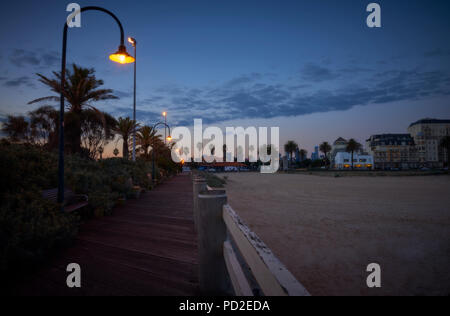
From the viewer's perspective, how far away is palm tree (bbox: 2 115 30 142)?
2061 cm

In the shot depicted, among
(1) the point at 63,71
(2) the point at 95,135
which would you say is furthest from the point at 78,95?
(1) the point at 63,71

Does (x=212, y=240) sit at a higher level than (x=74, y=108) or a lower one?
lower

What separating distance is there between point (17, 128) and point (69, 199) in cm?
2101

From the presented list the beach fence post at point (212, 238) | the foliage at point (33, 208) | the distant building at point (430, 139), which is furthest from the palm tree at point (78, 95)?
the distant building at point (430, 139)

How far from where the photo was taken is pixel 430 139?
135000mm

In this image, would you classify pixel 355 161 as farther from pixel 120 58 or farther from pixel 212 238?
pixel 212 238

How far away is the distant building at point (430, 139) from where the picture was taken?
437 feet

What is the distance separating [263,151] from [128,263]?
347 feet

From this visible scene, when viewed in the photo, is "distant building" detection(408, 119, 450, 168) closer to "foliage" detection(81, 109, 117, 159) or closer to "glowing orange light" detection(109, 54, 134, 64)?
"foliage" detection(81, 109, 117, 159)

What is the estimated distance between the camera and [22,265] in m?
3.16

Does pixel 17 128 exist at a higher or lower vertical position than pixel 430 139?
lower

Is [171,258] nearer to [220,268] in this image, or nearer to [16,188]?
[220,268]

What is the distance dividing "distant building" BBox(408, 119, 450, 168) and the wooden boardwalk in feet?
553
